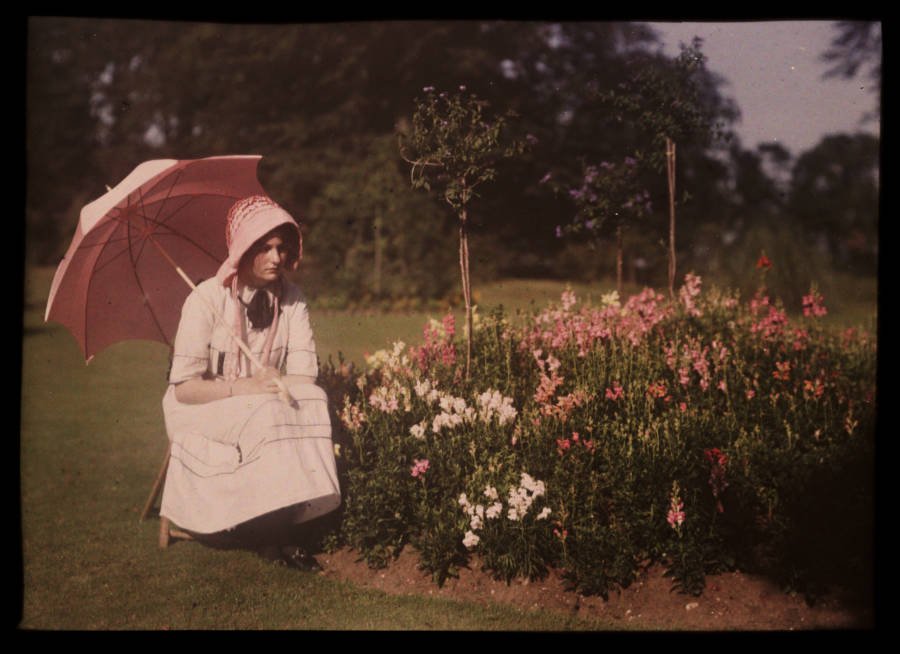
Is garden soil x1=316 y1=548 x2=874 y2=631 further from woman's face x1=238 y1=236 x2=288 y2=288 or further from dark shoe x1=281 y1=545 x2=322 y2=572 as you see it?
woman's face x1=238 y1=236 x2=288 y2=288

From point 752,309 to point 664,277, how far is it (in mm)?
637

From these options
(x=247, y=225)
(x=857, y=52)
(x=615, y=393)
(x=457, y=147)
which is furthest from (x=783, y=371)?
(x=247, y=225)

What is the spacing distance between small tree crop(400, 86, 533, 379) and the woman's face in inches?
38.0

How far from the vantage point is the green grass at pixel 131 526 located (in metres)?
4.93

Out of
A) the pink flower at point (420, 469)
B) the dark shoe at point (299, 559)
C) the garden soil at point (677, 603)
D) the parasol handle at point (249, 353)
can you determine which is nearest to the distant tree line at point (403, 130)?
the parasol handle at point (249, 353)

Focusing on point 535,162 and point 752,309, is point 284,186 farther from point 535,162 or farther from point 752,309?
point 752,309

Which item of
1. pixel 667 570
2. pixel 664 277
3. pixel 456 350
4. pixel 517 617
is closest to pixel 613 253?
pixel 664 277

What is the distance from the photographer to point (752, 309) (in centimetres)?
567

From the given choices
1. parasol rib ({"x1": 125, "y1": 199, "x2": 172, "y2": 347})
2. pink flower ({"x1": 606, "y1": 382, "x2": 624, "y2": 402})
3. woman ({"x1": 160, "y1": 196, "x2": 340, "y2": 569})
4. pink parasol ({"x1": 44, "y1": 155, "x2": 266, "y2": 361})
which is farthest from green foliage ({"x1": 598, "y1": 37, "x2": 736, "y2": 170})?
parasol rib ({"x1": 125, "y1": 199, "x2": 172, "y2": 347})

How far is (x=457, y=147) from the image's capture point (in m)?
5.20

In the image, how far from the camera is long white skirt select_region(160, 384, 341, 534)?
16.1 ft

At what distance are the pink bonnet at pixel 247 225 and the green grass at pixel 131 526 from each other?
1.93 ft

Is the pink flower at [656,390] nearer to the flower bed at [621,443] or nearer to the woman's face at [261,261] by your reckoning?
the flower bed at [621,443]

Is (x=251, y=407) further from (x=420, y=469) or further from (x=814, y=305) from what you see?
(x=814, y=305)
